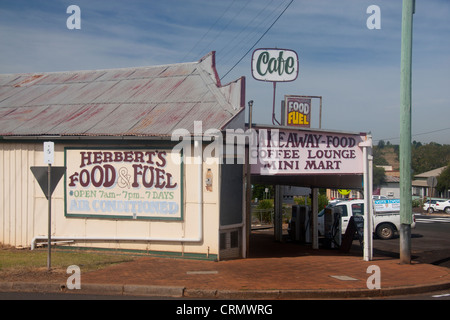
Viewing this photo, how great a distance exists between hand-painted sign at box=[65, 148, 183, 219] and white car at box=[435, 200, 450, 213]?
38.0m

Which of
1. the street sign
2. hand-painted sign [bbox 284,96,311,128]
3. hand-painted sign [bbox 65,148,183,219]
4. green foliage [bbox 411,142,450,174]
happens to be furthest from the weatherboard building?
green foliage [bbox 411,142,450,174]

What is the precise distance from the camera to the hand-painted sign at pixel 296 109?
649 inches

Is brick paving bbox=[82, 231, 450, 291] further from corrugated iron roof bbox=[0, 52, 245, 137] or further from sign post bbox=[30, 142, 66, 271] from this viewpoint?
corrugated iron roof bbox=[0, 52, 245, 137]

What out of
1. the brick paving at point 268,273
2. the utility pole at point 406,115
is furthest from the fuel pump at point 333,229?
the utility pole at point 406,115

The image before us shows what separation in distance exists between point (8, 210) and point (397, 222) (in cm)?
1551

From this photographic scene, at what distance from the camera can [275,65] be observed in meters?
16.2

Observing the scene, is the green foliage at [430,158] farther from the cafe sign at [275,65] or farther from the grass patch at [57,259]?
the grass patch at [57,259]

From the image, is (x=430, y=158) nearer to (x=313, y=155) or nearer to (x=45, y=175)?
(x=313, y=155)

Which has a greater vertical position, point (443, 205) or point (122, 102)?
point (122, 102)

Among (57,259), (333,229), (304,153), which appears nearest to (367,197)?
(304,153)

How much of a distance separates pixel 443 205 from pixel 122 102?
37.6 metres

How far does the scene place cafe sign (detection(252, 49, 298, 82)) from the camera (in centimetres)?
1602

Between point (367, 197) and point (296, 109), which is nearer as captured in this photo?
point (367, 197)
